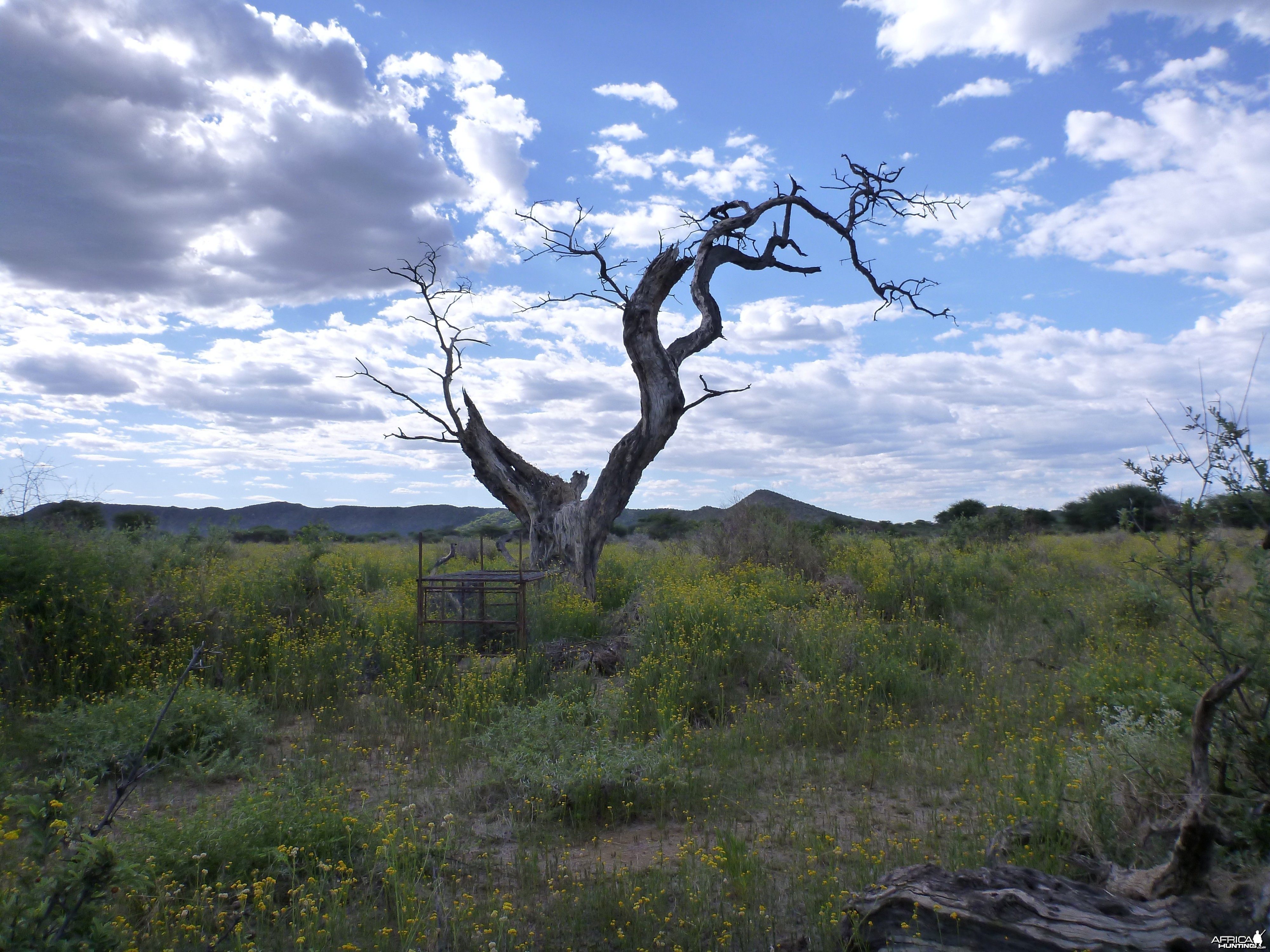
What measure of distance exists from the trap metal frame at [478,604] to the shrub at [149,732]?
2.50 metres

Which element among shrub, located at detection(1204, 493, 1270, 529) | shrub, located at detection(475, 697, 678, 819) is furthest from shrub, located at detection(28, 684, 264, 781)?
shrub, located at detection(1204, 493, 1270, 529)

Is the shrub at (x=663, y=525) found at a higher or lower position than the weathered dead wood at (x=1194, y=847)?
higher

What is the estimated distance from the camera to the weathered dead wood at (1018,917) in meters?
3.01

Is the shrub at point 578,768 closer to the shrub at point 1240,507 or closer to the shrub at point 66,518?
the shrub at point 1240,507

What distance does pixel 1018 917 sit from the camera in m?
3.14

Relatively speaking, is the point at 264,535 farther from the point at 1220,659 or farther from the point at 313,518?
the point at 1220,659

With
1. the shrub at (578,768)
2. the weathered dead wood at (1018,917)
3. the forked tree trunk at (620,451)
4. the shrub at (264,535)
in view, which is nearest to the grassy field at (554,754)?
the shrub at (578,768)

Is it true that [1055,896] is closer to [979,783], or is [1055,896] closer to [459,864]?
[979,783]

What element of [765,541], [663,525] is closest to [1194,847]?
[765,541]

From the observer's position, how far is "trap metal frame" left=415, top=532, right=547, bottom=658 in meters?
8.92

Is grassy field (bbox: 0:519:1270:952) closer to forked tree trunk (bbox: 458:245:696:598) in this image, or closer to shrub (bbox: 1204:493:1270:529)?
shrub (bbox: 1204:493:1270:529)

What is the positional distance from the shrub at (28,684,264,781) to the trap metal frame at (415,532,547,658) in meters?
2.50

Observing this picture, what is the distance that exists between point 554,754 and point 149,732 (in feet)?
11.0

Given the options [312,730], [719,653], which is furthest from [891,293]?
[312,730]
